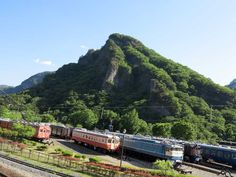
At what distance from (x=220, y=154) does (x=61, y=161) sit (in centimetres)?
2367

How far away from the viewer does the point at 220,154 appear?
161ft

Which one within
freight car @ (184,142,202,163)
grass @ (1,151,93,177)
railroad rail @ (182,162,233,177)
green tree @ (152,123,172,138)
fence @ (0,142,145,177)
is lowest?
grass @ (1,151,93,177)

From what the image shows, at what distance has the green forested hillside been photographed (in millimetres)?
102688

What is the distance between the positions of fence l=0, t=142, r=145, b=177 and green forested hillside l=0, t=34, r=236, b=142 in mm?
40320

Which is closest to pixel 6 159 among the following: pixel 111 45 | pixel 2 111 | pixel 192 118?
pixel 2 111

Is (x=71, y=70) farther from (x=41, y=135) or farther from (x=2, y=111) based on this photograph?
(x=41, y=135)

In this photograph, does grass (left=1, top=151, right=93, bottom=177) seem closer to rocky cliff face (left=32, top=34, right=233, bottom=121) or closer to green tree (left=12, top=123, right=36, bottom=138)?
green tree (left=12, top=123, right=36, bottom=138)

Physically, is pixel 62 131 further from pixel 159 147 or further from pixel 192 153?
pixel 192 153

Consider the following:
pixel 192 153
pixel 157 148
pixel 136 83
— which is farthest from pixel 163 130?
pixel 136 83

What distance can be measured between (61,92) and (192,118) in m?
71.5

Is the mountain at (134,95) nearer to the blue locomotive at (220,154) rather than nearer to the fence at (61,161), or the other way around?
the blue locomotive at (220,154)

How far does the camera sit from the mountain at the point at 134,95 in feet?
348

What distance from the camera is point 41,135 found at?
6166 cm

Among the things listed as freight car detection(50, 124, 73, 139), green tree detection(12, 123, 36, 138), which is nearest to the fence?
green tree detection(12, 123, 36, 138)
